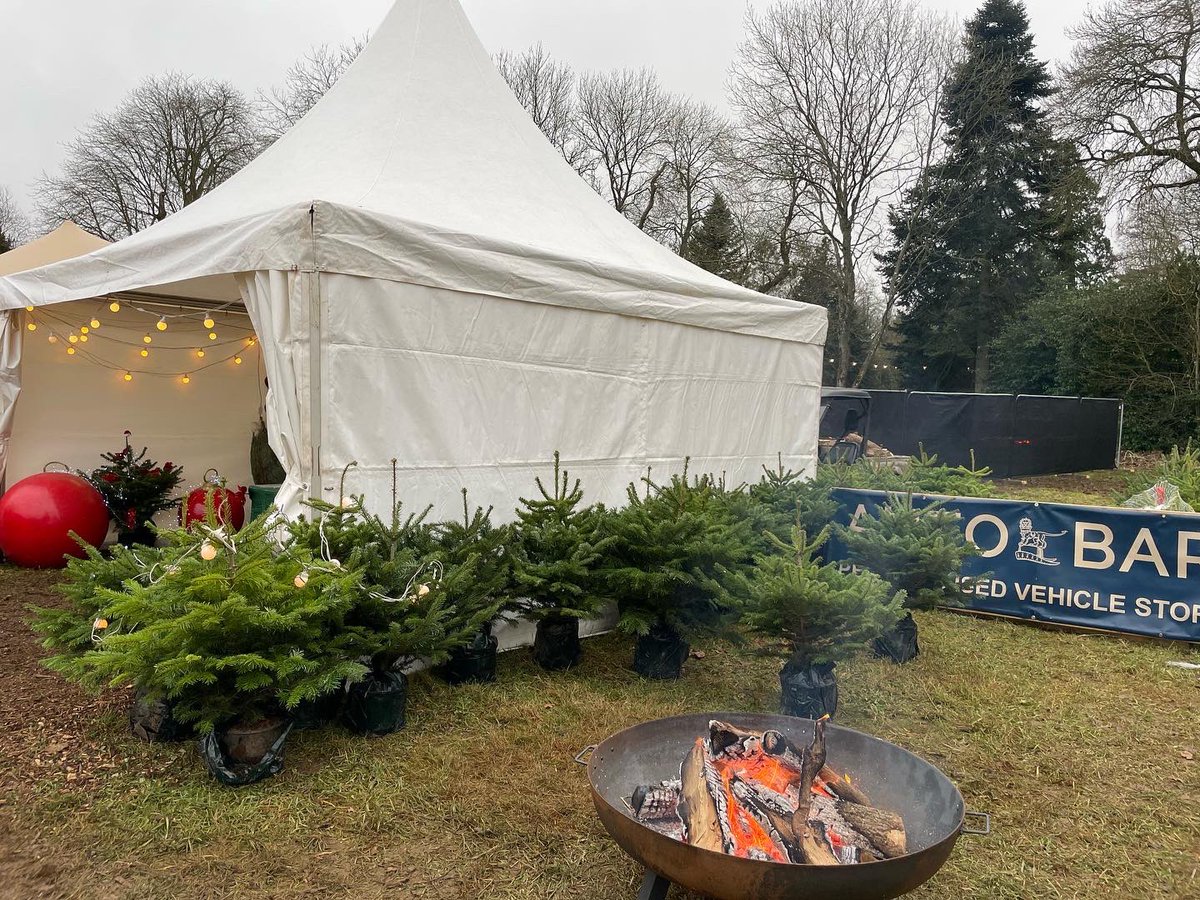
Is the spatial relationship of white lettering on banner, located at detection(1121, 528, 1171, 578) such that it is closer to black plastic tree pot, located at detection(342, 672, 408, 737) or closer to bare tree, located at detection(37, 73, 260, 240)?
black plastic tree pot, located at detection(342, 672, 408, 737)

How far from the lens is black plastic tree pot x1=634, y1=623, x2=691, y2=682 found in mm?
4586

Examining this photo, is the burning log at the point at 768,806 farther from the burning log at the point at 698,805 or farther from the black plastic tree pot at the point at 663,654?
the black plastic tree pot at the point at 663,654

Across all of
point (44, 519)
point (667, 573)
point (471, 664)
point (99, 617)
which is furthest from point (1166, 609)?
point (44, 519)

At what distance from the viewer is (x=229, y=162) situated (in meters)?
22.7

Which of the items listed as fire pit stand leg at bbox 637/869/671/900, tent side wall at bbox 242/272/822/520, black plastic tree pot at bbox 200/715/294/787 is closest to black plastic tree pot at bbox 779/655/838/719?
fire pit stand leg at bbox 637/869/671/900

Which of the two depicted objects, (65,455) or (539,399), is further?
(65,455)

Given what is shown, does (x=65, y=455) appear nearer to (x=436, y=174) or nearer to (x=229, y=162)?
(x=436, y=174)

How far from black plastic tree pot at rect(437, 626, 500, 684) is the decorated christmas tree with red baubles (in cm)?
421

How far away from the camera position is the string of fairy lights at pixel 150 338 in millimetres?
7203

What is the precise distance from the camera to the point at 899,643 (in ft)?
16.4

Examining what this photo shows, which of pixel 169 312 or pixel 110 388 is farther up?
pixel 169 312

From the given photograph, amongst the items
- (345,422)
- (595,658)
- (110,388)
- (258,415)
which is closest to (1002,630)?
(595,658)

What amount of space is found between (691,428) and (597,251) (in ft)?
4.94

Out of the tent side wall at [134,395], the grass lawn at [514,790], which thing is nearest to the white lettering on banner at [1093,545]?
the grass lawn at [514,790]
